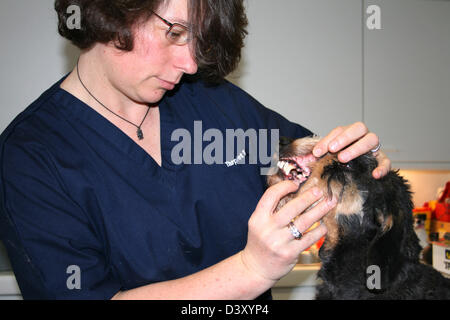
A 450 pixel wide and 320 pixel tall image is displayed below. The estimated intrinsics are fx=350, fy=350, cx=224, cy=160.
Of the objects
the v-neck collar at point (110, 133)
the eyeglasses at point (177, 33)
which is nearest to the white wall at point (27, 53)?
the v-neck collar at point (110, 133)

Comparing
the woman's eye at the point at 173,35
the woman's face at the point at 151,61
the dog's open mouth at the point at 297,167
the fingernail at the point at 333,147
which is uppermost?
the woman's eye at the point at 173,35

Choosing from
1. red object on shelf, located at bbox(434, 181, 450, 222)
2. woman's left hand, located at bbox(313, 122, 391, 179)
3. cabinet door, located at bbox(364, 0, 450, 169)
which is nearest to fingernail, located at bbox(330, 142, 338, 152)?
woman's left hand, located at bbox(313, 122, 391, 179)

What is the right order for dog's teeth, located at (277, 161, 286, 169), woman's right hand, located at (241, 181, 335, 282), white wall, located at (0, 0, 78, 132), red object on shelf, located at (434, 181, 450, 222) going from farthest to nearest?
red object on shelf, located at (434, 181, 450, 222), white wall, located at (0, 0, 78, 132), dog's teeth, located at (277, 161, 286, 169), woman's right hand, located at (241, 181, 335, 282)

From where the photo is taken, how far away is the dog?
1581mm

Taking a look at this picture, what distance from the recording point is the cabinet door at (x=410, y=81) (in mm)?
3252

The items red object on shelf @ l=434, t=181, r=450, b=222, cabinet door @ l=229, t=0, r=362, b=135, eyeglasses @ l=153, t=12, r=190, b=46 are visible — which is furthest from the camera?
red object on shelf @ l=434, t=181, r=450, b=222

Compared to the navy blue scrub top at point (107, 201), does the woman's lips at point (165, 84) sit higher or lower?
higher

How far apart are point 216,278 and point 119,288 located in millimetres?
348

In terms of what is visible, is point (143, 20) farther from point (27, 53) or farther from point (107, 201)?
point (27, 53)

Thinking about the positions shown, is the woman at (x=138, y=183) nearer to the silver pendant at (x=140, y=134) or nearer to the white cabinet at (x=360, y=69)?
the silver pendant at (x=140, y=134)

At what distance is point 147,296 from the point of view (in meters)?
1.09

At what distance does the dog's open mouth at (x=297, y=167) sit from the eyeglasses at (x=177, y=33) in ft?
2.48

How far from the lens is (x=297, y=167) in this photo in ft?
5.55

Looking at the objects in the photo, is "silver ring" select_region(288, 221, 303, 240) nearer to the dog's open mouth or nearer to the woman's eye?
the dog's open mouth
